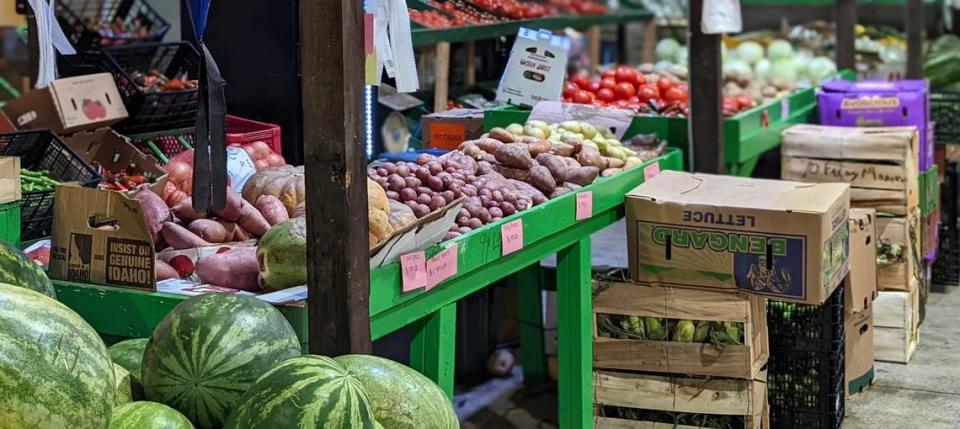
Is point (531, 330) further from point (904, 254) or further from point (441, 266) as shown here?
point (441, 266)

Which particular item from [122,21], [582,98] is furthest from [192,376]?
[122,21]

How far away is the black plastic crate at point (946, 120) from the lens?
6977mm

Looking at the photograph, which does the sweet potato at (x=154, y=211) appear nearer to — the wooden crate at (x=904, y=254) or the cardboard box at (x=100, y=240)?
the cardboard box at (x=100, y=240)

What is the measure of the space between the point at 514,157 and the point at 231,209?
1.23 meters

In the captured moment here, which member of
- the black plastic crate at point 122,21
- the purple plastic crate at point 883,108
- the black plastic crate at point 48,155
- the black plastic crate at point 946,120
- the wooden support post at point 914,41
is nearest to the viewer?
the black plastic crate at point 48,155

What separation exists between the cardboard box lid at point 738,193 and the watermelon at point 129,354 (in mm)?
2041

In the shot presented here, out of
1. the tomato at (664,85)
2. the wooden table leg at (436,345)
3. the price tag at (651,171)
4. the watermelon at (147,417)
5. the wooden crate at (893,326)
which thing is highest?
the tomato at (664,85)

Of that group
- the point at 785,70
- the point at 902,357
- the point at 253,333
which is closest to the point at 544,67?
the point at 902,357

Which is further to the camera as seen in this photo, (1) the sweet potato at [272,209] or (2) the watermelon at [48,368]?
(1) the sweet potato at [272,209]

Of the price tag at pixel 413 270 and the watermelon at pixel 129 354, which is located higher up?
the price tag at pixel 413 270

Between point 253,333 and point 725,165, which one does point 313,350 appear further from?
point 725,165

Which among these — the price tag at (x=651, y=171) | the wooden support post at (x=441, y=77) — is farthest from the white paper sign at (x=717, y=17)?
the wooden support post at (x=441, y=77)

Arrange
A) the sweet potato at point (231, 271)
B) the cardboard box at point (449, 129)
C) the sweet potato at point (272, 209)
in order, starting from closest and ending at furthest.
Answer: the sweet potato at point (231, 271) < the sweet potato at point (272, 209) < the cardboard box at point (449, 129)

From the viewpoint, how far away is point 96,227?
119 inches
